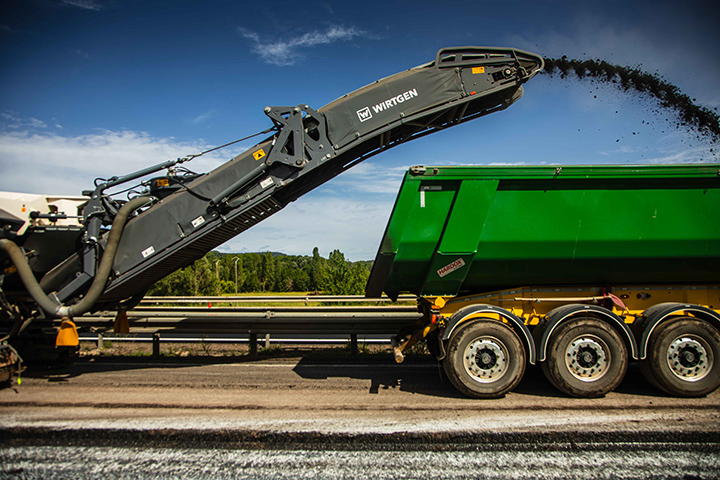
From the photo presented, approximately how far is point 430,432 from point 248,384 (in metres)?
2.86

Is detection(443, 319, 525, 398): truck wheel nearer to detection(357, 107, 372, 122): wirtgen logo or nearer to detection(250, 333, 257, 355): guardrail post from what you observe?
detection(357, 107, 372, 122): wirtgen logo

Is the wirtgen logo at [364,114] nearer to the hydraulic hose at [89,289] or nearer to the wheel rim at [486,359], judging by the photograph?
the wheel rim at [486,359]

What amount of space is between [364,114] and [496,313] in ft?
11.2

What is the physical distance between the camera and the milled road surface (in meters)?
3.35

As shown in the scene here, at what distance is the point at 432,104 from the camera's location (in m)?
5.96

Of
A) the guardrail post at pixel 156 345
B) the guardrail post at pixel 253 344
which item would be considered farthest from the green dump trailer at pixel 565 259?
the guardrail post at pixel 156 345

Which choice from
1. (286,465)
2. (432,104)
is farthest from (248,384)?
(432,104)

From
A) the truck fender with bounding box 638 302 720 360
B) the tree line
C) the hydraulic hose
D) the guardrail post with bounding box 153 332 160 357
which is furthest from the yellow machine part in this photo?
the truck fender with bounding box 638 302 720 360

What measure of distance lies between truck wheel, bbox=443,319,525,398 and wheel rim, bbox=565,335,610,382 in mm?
637

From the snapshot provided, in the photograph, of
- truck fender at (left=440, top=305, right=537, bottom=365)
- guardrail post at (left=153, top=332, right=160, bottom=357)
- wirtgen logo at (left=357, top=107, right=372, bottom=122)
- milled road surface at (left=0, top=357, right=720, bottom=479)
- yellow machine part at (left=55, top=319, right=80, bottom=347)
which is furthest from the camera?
guardrail post at (left=153, top=332, right=160, bottom=357)

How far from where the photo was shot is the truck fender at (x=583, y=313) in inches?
199

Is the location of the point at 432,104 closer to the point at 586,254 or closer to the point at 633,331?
the point at 586,254

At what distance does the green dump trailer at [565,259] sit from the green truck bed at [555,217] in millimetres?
13

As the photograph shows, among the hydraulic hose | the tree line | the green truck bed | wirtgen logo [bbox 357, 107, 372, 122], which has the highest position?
wirtgen logo [bbox 357, 107, 372, 122]
